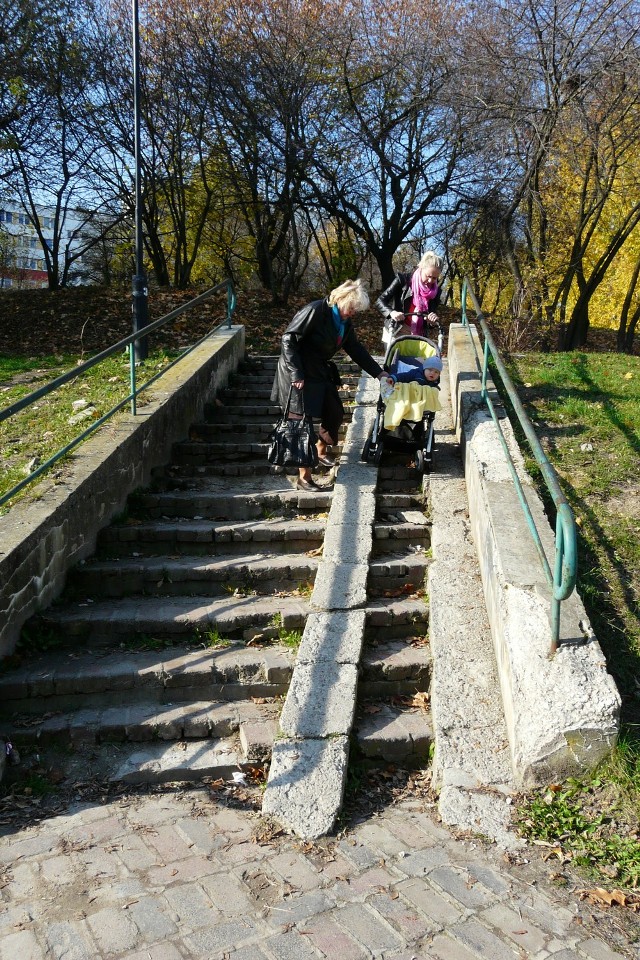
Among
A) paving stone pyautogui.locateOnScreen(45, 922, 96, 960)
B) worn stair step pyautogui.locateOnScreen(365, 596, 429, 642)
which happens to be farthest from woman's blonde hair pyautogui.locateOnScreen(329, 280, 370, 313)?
paving stone pyautogui.locateOnScreen(45, 922, 96, 960)

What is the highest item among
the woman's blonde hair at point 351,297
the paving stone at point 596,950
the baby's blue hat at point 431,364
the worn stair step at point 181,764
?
the woman's blonde hair at point 351,297

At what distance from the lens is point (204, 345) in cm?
994

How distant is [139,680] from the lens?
15.6ft

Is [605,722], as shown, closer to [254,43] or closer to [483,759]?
[483,759]

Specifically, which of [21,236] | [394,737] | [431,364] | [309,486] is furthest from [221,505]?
[21,236]

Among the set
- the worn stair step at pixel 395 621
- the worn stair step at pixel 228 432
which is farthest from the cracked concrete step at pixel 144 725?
the worn stair step at pixel 228 432

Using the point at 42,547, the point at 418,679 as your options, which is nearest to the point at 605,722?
the point at 418,679

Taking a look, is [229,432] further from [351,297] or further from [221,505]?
[351,297]

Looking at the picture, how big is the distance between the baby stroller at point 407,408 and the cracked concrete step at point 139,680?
8.42 feet

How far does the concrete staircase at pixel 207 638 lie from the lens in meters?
4.43

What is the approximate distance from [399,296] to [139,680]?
16.6ft

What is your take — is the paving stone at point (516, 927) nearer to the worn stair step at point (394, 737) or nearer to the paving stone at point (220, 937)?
the paving stone at point (220, 937)

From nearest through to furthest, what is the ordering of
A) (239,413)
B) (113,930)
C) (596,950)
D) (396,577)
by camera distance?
(596,950)
(113,930)
(396,577)
(239,413)

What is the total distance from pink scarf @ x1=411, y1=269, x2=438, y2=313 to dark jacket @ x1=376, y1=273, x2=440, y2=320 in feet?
0.17
